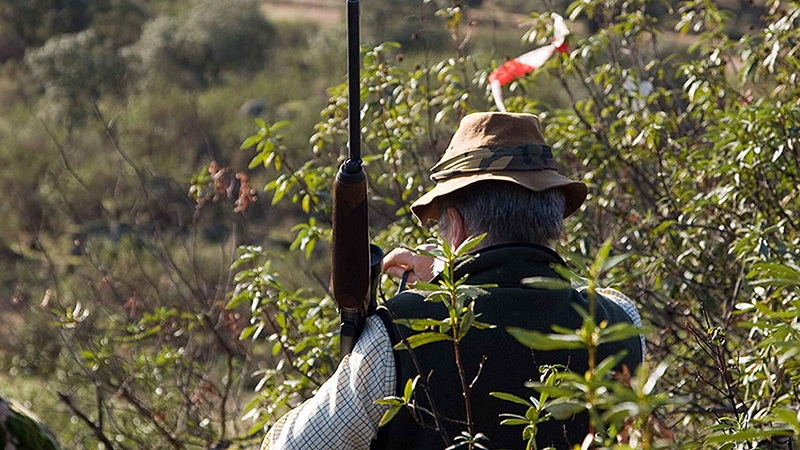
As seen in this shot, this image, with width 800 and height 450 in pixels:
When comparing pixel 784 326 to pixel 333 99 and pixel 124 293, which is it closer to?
pixel 333 99

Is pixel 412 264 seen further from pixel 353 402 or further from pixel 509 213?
pixel 353 402

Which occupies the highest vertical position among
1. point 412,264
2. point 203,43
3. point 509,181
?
point 509,181

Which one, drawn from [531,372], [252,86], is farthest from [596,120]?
[252,86]

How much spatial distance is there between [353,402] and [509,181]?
0.59m

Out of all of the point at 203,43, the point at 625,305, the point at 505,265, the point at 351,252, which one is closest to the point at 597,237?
the point at 625,305

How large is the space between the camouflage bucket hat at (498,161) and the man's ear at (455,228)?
1.9 inches

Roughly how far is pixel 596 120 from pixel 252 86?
17.3 meters

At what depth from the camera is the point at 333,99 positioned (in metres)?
4.11

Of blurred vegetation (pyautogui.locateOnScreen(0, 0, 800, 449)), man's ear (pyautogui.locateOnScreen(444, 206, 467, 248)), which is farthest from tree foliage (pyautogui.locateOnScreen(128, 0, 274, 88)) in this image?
man's ear (pyautogui.locateOnScreen(444, 206, 467, 248))

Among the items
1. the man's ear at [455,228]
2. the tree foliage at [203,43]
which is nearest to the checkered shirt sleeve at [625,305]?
the man's ear at [455,228]

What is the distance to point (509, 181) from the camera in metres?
2.34

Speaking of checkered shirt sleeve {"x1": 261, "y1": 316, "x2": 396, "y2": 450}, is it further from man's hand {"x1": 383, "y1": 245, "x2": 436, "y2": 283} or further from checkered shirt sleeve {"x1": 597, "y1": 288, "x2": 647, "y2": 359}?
checkered shirt sleeve {"x1": 597, "y1": 288, "x2": 647, "y2": 359}

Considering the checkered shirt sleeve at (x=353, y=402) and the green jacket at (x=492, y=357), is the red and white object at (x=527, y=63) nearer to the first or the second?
the green jacket at (x=492, y=357)

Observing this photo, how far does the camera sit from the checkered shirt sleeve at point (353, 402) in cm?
212
